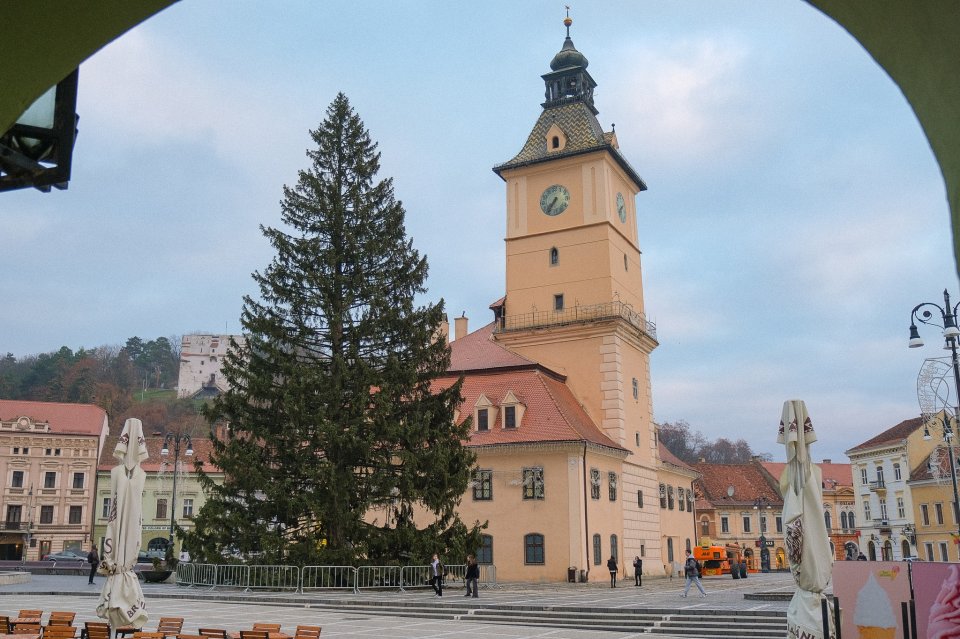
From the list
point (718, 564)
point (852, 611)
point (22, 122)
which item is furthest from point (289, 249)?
point (718, 564)

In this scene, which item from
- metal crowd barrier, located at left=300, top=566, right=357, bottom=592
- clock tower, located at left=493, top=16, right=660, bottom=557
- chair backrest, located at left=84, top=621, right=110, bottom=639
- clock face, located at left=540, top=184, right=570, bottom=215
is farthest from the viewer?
clock face, located at left=540, top=184, right=570, bottom=215

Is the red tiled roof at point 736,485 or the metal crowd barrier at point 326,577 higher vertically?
the red tiled roof at point 736,485

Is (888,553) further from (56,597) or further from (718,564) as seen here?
(56,597)

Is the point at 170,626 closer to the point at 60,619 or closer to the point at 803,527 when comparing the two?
the point at 60,619

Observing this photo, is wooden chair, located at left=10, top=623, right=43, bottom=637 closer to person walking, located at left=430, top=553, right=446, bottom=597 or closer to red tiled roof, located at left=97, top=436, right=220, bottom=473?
person walking, located at left=430, top=553, right=446, bottom=597

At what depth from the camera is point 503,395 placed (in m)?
39.2

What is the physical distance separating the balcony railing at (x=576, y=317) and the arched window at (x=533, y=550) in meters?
11.1

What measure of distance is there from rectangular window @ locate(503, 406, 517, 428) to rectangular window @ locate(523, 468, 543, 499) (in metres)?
2.19

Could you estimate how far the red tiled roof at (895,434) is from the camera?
215 feet

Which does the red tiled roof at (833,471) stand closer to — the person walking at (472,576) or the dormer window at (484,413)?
the dormer window at (484,413)

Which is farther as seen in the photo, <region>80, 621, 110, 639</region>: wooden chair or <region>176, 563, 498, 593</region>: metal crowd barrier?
<region>176, 563, 498, 593</region>: metal crowd barrier

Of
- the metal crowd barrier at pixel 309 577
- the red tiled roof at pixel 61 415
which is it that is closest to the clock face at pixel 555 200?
the metal crowd barrier at pixel 309 577

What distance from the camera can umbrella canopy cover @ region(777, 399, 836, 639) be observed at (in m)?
11.6

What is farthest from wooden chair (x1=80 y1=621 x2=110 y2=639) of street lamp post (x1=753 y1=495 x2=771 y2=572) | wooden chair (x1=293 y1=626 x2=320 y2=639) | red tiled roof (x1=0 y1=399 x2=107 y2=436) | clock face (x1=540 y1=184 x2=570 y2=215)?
street lamp post (x1=753 y1=495 x2=771 y2=572)
